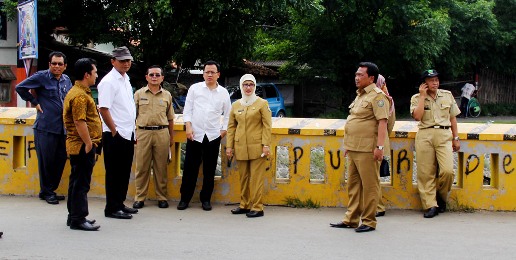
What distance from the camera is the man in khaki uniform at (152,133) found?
7.98m

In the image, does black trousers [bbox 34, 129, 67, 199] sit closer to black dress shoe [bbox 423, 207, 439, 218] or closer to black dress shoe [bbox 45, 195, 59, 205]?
black dress shoe [bbox 45, 195, 59, 205]

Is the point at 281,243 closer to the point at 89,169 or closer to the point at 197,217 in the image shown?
the point at 197,217

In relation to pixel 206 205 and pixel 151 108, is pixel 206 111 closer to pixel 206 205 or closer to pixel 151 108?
pixel 151 108

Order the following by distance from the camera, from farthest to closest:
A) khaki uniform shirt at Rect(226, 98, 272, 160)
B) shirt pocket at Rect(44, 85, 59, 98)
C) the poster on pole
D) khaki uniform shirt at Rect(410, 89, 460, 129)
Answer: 1. the poster on pole
2. shirt pocket at Rect(44, 85, 59, 98)
3. khaki uniform shirt at Rect(410, 89, 460, 129)
4. khaki uniform shirt at Rect(226, 98, 272, 160)

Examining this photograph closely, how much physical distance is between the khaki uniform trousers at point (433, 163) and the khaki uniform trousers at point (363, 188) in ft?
3.23

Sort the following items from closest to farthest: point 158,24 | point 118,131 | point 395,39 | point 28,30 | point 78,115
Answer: point 78,115, point 118,131, point 28,30, point 158,24, point 395,39

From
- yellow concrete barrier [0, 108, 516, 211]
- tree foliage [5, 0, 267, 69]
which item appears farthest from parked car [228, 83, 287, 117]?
yellow concrete barrier [0, 108, 516, 211]

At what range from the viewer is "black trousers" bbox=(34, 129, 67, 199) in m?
8.05

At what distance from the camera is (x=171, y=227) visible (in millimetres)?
7055

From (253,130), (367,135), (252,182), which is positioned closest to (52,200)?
(252,182)

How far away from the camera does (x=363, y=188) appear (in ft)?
22.7

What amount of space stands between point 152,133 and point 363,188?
103 inches

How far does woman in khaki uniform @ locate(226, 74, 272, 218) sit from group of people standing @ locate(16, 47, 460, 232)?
1 cm

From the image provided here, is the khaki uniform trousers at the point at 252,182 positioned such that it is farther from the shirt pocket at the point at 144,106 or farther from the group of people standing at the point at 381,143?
the shirt pocket at the point at 144,106
